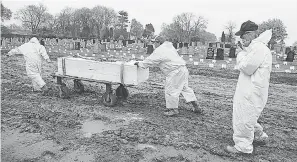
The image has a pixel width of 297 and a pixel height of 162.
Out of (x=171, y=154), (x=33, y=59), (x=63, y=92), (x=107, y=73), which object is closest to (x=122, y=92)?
(x=107, y=73)

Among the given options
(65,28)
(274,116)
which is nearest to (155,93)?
(274,116)

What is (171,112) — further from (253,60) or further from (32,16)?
(32,16)

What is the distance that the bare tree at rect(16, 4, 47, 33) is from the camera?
7288cm

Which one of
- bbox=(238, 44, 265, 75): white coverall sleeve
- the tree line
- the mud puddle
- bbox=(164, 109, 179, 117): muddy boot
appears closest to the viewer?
bbox=(238, 44, 265, 75): white coverall sleeve

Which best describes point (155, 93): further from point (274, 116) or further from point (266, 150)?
point (266, 150)

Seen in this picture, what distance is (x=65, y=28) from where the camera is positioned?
71.6m

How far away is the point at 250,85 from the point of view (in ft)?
12.0

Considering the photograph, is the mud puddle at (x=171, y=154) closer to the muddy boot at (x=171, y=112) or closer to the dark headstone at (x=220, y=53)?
the muddy boot at (x=171, y=112)

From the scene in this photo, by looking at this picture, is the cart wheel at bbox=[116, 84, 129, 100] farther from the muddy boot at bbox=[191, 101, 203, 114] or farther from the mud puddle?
the mud puddle

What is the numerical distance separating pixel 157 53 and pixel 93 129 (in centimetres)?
197

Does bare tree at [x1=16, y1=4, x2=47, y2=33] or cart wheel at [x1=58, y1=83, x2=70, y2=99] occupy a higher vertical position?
bare tree at [x1=16, y1=4, x2=47, y2=33]

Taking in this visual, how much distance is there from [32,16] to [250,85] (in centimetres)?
8093

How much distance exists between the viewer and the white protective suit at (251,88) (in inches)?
141

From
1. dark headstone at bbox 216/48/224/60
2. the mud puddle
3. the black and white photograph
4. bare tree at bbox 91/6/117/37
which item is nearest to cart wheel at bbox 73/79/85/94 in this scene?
the black and white photograph
